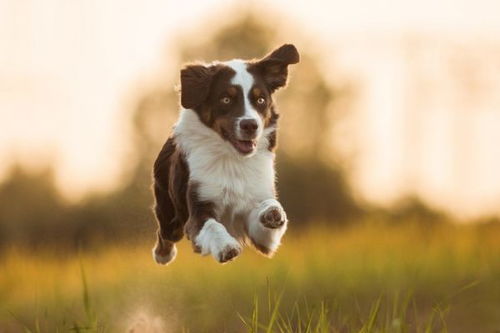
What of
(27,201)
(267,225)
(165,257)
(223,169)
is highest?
(223,169)

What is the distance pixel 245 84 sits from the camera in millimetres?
7383

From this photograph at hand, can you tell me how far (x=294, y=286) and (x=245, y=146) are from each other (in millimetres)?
4516

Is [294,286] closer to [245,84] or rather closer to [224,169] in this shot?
[224,169]

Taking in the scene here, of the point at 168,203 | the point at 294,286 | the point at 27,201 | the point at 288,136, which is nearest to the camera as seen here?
the point at 168,203

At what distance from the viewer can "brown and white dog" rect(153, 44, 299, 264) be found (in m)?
7.16

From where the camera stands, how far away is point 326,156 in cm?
2405

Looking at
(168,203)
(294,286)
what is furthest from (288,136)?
(168,203)

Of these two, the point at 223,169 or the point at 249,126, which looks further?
the point at 223,169

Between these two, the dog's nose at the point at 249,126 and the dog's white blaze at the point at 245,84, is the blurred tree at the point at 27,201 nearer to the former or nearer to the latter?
the dog's white blaze at the point at 245,84

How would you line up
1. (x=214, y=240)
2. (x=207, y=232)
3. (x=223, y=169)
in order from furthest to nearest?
1. (x=223, y=169)
2. (x=207, y=232)
3. (x=214, y=240)

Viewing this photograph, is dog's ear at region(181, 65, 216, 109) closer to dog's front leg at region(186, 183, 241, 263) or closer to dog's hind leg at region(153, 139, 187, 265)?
dog's hind leg at region(153, 139, 187, 265)

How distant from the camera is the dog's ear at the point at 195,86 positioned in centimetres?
734

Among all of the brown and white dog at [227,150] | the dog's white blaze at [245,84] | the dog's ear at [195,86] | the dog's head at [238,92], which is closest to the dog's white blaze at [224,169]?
the brown and white dog at [227,150]

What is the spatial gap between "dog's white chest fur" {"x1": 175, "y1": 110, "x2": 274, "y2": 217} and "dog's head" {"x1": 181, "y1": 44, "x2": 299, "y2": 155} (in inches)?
5.9
